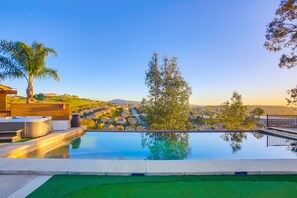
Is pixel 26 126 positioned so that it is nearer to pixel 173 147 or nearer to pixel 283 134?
pixel 173 147

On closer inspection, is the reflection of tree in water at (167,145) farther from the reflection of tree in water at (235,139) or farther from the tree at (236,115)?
the tree at (236,115)

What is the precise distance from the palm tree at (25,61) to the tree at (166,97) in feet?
24.9

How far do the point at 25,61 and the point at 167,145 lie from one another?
9.64m

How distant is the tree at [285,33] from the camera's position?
9.69 metres

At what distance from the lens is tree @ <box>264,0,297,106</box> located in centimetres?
969

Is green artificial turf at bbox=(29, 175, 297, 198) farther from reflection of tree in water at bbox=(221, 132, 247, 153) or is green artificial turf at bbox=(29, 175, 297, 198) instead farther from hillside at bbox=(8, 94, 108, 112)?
hillside at bbox=(8, 94, 108, 112)

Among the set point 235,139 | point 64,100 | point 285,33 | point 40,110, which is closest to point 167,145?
point 235,139

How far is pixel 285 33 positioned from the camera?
10125 millimetres

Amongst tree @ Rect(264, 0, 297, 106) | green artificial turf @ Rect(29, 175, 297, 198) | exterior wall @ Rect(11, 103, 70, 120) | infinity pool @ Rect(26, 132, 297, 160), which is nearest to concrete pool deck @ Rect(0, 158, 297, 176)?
green artificial turf @ Rect(29, 175, 297, 198)

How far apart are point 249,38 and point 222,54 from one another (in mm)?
2313

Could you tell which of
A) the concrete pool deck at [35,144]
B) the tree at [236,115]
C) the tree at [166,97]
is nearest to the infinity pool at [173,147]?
the concrete pool deck at [35,144]

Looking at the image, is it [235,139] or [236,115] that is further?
[236,115]

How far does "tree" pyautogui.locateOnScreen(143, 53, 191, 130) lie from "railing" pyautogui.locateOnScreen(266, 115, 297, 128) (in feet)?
19.6

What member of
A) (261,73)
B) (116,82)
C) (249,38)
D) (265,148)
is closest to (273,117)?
(261,73)
